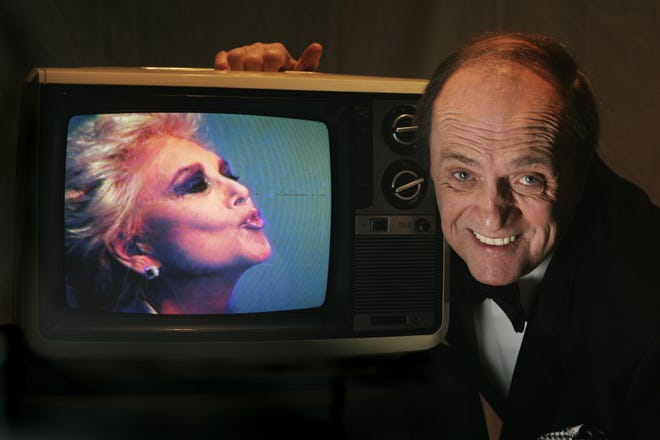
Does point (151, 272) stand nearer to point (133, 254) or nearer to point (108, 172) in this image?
point (133, 254)

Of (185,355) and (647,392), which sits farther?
(185,355)

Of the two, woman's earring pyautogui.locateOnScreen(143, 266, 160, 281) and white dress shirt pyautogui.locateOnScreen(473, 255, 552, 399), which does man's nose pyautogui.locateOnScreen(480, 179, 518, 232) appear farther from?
woman's earring pyautogui.locateOnScreen(143, 266, 160, 281)

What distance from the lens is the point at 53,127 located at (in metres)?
Result: 1.19

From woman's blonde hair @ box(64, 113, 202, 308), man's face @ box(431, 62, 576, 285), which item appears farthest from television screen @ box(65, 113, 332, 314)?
man's face @ box(431, 62, 576, 285)

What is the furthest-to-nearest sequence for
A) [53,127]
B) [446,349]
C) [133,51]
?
[133,51]
[446,349]
[53,127]

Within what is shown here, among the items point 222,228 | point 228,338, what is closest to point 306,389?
point 228,338

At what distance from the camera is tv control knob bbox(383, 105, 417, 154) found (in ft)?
4.16

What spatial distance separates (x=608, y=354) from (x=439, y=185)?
338 millimetres

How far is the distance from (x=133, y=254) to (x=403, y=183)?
425 millimetres

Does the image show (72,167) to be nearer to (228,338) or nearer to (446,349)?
(228,338)

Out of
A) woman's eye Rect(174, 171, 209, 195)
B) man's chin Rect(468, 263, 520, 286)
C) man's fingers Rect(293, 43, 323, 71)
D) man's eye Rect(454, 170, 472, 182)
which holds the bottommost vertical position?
man's chin Rect(468, 263, 520, 286)

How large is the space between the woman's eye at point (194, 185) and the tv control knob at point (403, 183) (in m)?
0.28

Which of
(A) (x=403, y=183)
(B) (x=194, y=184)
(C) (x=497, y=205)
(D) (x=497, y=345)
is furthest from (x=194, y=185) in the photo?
(D) (x=497, y=345)

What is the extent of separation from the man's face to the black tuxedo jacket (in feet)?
0.19
